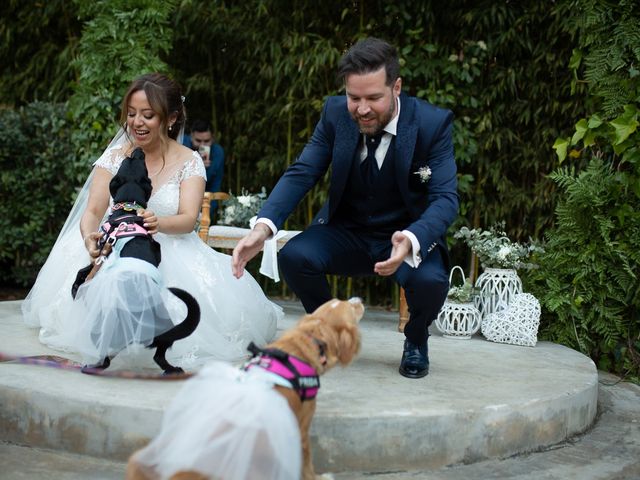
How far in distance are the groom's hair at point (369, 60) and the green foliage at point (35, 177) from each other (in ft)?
11.5

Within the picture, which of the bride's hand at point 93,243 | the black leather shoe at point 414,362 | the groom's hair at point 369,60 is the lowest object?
the black leather shoe at point 414,362

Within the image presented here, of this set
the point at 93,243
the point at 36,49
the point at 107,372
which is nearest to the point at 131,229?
the point at 93,243

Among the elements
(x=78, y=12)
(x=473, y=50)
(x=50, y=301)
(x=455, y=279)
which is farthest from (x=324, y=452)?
(x=78, y=12)

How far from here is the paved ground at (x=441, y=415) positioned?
2812mm

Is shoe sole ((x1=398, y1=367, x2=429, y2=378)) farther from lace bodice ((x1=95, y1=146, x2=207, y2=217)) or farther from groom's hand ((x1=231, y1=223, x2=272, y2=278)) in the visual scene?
lace bodice ((x1=95, y1=146, x2=207, y2=217))

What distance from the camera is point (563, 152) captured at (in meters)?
4.62

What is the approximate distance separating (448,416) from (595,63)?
234 cm

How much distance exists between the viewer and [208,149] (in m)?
6.35

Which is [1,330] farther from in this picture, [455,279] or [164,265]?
[455,279]

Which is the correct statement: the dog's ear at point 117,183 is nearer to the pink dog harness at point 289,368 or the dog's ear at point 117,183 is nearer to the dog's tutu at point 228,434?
the pink dog harness at point 289,368

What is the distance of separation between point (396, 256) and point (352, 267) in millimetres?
847

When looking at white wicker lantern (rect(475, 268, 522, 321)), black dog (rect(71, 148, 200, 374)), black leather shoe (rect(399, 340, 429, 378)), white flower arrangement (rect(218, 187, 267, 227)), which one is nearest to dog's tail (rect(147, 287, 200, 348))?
black dog (rect(71, 148, 200, 374))

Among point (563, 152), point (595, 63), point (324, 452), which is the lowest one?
point (324, 452)

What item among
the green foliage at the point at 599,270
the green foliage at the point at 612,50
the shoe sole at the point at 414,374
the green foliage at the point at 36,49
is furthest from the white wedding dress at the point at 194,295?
the green foliage at the point at 36,49
